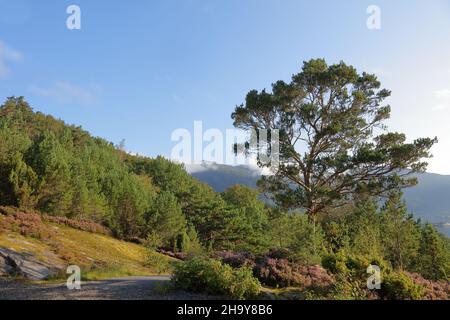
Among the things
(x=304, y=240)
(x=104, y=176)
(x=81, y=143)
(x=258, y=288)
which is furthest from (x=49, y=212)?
(x=81, y=143)

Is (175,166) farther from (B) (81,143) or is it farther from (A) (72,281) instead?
(A) (72,281)

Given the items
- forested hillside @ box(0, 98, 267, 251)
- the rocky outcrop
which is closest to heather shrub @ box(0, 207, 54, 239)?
forested hillside @ box(0, 98, 267, 251)

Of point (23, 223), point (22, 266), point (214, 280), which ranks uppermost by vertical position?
point (23, 223)

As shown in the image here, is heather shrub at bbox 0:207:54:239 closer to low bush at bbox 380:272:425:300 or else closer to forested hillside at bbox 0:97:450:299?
forested hillside at bbox 0:97:450:299

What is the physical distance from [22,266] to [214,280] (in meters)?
10.2

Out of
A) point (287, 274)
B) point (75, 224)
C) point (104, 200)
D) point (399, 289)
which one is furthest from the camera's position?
point (104, 200)

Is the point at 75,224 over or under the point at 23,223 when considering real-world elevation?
under

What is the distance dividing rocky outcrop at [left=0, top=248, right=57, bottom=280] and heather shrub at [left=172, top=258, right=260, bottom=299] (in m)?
6.61

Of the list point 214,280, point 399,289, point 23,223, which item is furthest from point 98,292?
point 23,223

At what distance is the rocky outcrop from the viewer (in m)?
15.2

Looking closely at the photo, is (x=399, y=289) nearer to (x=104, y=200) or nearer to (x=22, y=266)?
(x=22, y=266)

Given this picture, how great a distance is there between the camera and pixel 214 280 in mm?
10539

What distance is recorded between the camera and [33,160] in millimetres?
33812
